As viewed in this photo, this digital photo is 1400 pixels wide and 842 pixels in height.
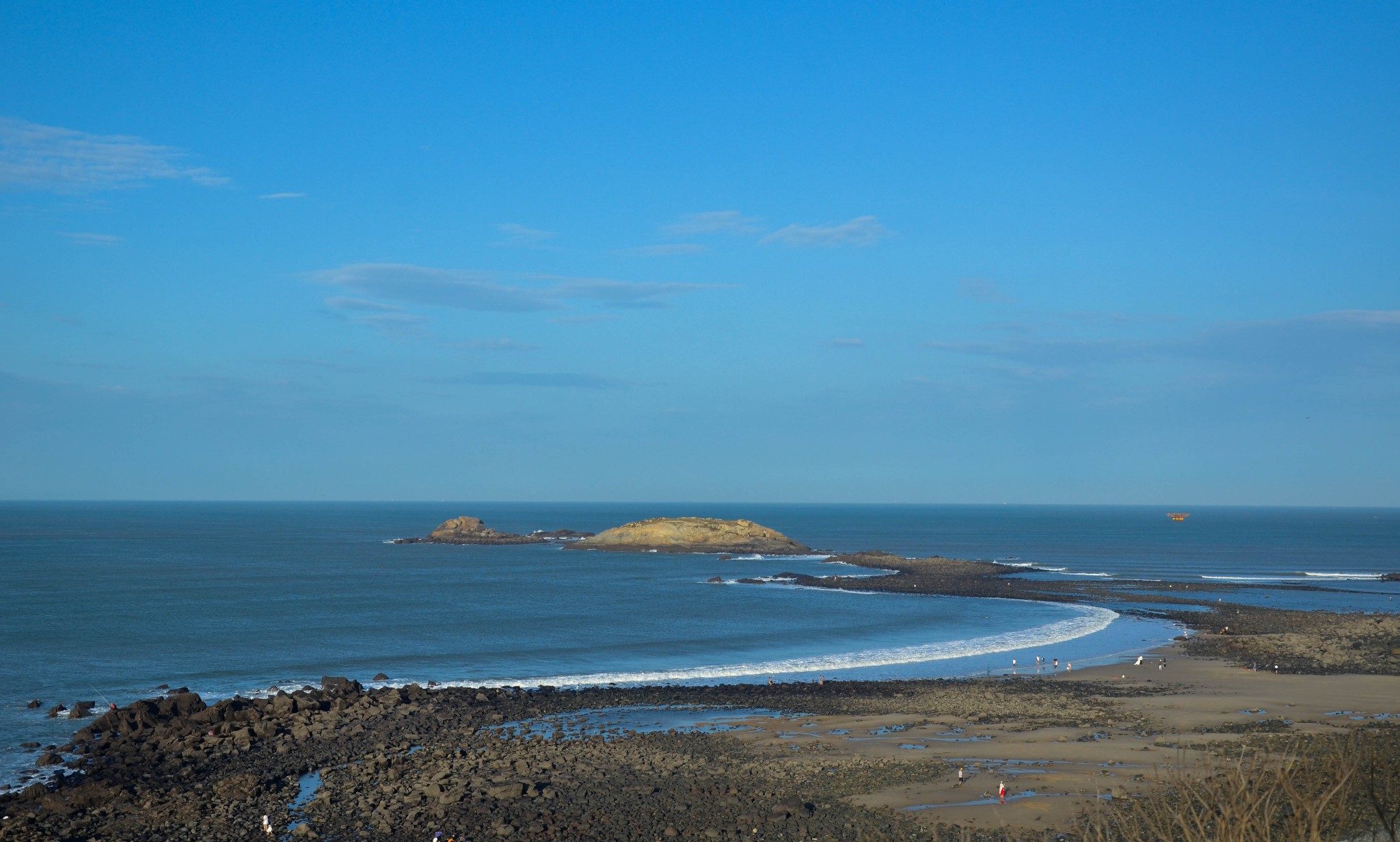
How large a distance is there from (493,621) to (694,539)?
235ft

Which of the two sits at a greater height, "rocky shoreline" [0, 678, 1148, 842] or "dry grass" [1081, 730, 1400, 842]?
"dry grass" [1081, 730, 1400, 842]

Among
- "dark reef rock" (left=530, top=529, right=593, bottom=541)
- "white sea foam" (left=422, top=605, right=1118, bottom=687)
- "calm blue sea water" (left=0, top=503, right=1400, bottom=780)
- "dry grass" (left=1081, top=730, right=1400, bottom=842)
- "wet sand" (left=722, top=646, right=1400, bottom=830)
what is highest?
"dry grass" (left=1081, top=730, right=1400, bottom=842)

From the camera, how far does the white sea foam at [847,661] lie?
1563 inches

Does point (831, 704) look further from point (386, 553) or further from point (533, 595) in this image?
point (386, 553)

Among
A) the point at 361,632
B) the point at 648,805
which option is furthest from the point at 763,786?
the point at 361,632

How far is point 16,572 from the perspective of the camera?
8519 centimetres

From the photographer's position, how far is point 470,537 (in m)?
143

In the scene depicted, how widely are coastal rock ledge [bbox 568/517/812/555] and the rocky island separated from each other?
14709 mm

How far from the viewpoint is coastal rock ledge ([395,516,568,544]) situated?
141 m

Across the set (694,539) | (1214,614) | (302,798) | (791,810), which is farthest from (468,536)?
(791,810)

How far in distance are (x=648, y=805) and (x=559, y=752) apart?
532 cm

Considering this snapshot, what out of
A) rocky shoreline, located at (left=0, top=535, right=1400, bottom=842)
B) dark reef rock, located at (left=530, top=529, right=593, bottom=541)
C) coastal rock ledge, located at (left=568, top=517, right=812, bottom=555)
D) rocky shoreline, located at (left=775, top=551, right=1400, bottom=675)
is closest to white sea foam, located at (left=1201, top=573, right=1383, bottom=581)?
rocky shoreline, located at (left=775, top=551, right=1400, bottom=675)

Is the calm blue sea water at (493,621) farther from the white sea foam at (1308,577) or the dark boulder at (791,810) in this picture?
the dark boulder at (791,810)

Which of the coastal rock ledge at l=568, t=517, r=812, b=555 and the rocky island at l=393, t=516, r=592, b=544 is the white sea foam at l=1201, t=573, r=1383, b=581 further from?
the rocky island at l=393, t=516, r=592, b=544
